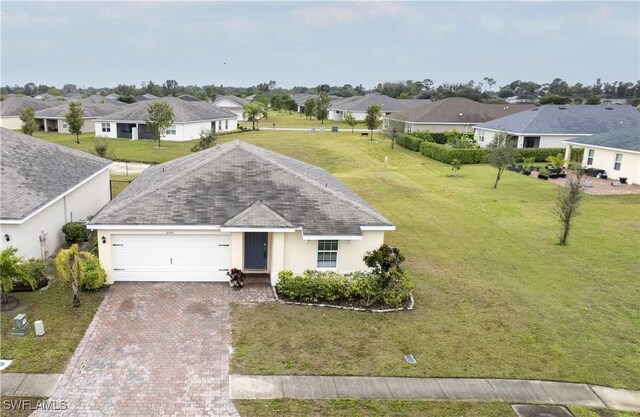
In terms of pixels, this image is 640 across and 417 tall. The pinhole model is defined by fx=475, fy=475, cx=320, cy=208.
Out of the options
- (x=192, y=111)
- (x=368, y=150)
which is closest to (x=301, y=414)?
(x=368, y=150)

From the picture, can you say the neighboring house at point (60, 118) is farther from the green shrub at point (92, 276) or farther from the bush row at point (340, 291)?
the bush row at point (340, 291)

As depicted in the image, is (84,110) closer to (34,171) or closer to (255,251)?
(34,171)

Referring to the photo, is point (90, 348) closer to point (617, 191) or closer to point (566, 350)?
point (566, 350)

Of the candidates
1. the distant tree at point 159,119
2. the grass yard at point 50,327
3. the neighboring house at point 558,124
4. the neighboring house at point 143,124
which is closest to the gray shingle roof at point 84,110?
the neighboring house at point 143,124

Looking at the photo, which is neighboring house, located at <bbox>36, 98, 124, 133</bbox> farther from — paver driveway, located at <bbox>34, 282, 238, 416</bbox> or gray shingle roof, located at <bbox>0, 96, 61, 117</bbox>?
paver driveway, located at <bbox>34, 282, 238, 416</bbox>

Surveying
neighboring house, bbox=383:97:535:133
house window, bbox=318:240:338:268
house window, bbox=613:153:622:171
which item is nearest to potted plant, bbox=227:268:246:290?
house window, bbox=318:240:338:268
